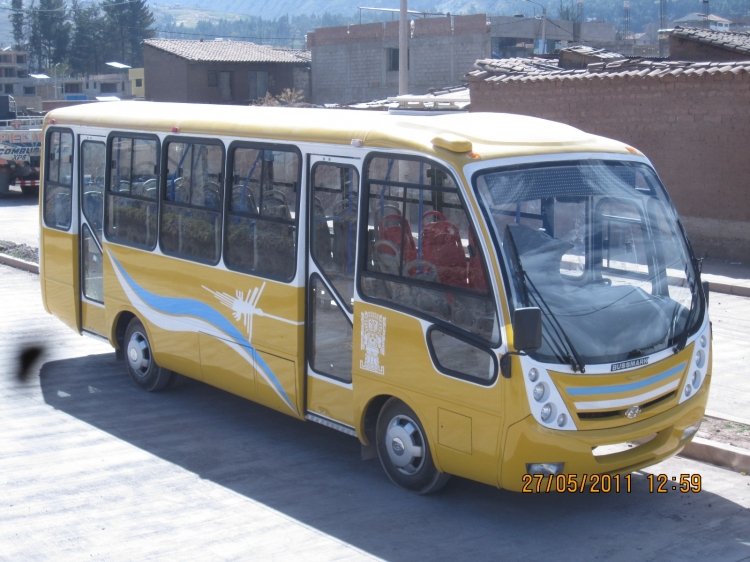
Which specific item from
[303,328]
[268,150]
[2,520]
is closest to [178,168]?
[268,150]

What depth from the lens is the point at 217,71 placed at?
66062 mm

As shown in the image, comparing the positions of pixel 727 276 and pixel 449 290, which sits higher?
pixel 449 290

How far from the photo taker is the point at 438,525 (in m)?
7.10

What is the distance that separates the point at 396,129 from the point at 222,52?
61.2 meters

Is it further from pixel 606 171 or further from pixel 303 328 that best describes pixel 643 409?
pixel 303 328

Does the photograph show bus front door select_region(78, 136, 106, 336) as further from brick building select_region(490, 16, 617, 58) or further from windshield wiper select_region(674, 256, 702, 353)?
brick building select_region(490, 16, 617, 58)

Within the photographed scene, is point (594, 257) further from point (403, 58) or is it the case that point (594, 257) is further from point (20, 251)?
point (403, 58)

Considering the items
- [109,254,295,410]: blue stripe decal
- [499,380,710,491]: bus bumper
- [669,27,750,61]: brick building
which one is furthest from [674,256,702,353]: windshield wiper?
[669,27,750,61]: brick building

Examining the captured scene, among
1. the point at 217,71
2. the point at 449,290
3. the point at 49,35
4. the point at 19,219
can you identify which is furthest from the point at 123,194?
the point at 49,35

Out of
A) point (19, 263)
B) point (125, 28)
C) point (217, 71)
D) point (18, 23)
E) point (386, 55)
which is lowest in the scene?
point (19, 263)

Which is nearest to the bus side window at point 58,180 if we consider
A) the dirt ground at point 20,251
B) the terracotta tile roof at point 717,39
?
the dirt ground at point 20,251

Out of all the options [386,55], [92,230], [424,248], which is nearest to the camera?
[424,248]

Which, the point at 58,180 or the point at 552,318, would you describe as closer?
the point at 552,318

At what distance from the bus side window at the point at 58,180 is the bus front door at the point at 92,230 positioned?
227 mm
